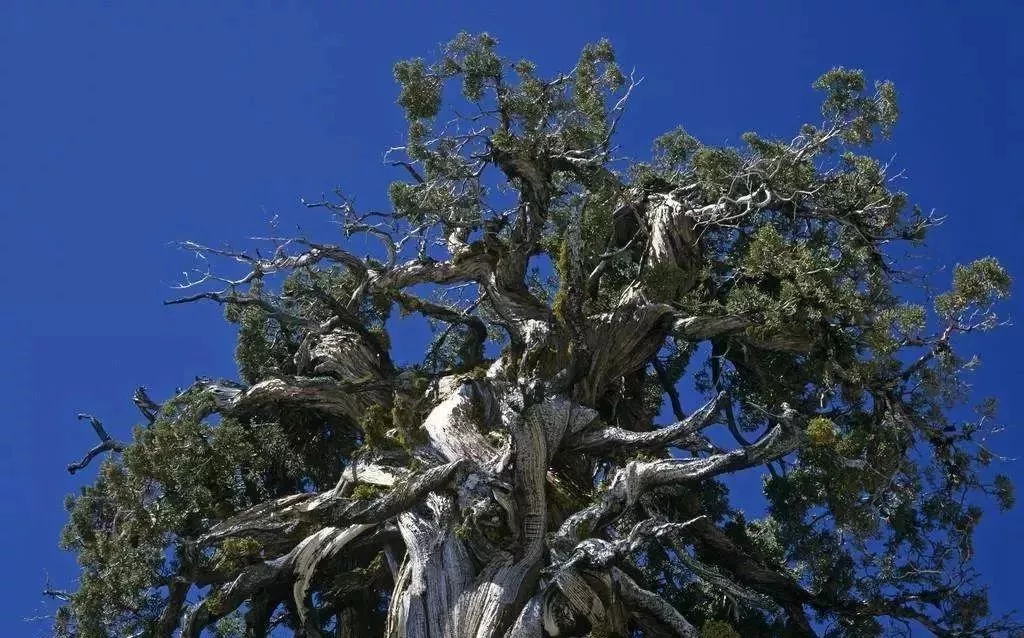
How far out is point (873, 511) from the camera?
1728cm

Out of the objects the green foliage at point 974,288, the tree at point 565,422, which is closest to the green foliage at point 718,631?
the tree at point 565,422

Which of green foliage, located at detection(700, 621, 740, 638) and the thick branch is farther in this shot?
the thick branch

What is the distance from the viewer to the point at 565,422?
16.5m

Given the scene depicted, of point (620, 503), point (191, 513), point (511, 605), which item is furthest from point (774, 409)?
point (191, 513)

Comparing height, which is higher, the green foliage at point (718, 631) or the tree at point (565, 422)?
the tree at point (565, 422)

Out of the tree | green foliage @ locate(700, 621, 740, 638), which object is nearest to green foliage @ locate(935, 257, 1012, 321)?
the tree

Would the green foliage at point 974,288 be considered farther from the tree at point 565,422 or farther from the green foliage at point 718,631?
the green foliage at point 718,631

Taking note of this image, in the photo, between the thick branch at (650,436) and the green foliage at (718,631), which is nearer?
the green foliage at (718,631)

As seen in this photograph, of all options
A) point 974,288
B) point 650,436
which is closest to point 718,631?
point 650,436

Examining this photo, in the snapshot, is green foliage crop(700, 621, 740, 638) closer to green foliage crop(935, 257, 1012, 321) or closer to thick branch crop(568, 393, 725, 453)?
thick branch crop(568, 393, 725, 453)

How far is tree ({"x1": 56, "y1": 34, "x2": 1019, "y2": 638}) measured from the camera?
1474cm

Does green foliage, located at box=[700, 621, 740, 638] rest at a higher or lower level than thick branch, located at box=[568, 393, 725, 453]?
lower

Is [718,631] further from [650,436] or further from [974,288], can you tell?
[974,288]

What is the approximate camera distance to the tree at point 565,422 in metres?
14.7
